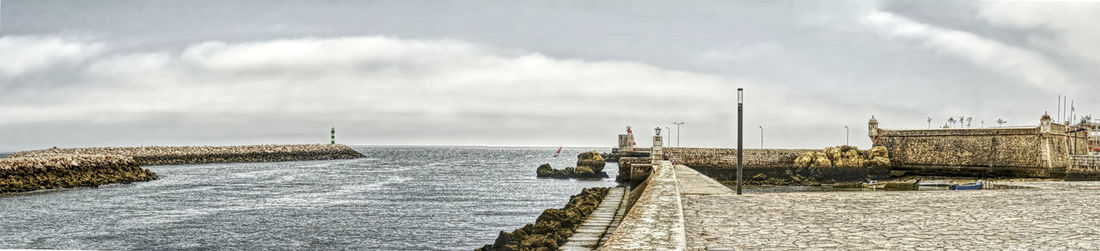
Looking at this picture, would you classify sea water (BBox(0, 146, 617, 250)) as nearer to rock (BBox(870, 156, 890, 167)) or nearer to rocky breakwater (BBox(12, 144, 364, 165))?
rock (BBox(870, 156, 890, 167))

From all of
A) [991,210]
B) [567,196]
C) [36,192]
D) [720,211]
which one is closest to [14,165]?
[36,192]

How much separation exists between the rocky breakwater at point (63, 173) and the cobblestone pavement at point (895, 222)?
3384 centimetres

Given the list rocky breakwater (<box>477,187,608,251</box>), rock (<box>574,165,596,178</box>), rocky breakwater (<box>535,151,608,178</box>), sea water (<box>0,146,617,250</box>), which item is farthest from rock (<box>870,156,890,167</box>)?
rocky breakwater (<box>477,187,608,251</box>)

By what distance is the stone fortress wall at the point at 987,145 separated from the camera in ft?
133

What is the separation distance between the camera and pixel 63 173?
125 feet

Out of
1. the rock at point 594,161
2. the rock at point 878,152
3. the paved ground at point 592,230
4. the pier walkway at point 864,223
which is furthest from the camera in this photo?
the rock at point 594,161

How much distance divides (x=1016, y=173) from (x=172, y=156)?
73035mm

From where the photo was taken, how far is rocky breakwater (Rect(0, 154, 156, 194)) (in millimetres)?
34656

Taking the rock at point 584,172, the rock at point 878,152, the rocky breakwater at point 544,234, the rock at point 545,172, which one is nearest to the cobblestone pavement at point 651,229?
the rocky breakwater at point 544,234

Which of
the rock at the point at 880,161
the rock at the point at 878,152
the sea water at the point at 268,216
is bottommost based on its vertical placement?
the sea water at the point at 268,216

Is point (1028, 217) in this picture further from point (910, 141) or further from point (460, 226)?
point (910, 141)

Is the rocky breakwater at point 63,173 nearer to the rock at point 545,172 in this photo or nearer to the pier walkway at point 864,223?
the rock at point 545,172

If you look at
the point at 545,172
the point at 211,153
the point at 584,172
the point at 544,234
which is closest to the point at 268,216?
the point at 544,234

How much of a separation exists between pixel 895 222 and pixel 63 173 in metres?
40.8
